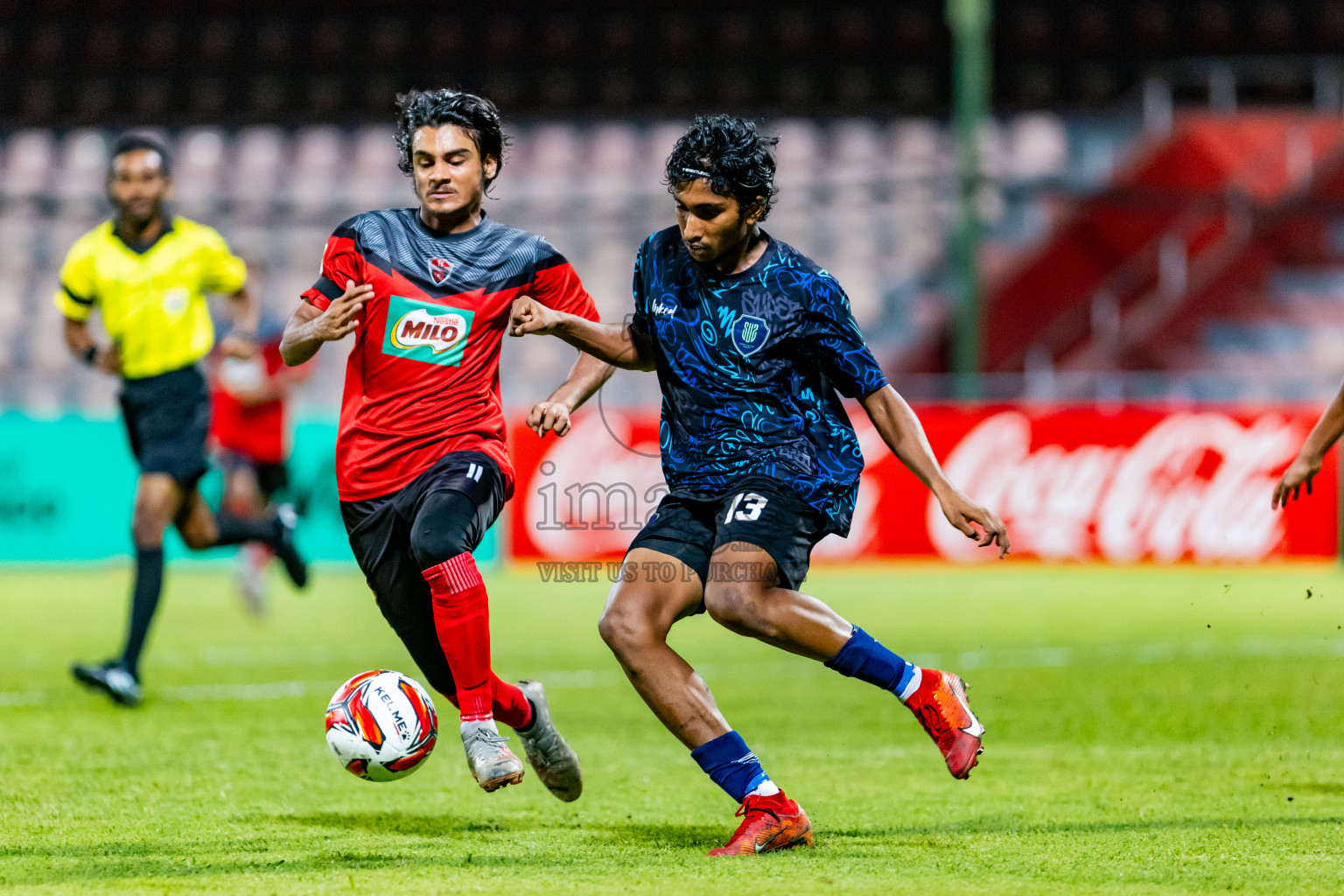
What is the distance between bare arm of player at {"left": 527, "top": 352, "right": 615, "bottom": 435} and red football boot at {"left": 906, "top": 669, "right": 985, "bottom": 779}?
1.17 m

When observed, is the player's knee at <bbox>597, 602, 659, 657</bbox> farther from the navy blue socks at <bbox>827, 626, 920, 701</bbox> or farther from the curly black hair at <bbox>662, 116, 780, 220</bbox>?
the curly black hair at <bbox>662, 116, 780, 220</bbox>

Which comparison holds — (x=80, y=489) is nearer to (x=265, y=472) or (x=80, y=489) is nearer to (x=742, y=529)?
(x=265, y=472)

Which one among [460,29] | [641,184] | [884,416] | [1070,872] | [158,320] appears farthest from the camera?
[460,29]

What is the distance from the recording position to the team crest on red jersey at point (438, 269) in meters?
4.86

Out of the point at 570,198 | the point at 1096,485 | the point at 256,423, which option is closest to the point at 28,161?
the point at 570,198

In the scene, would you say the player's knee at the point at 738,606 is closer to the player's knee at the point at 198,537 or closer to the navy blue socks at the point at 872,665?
the navy blue socks at the point at 872,665

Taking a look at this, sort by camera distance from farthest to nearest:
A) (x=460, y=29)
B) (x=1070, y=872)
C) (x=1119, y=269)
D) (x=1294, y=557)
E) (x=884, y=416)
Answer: (x=460, y=29) → (x=1119, y=269) → (x=1294, y=557) → (x=884, y=416) → (x=1070, y=872)

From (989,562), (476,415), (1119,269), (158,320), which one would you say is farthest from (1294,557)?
(476,415)

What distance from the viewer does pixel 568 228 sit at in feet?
73.9

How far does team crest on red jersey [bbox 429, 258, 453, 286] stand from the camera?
4.86m

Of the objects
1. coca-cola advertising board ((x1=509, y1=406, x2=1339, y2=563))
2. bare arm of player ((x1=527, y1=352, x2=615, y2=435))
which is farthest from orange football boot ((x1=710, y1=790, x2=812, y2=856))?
coca-cola advertising board ((x1=509, y1=406, x2=1339, y2=563))

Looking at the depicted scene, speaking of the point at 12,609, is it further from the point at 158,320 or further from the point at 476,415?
the point at 476,415

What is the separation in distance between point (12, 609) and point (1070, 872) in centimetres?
943

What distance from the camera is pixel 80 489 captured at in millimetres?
15359
